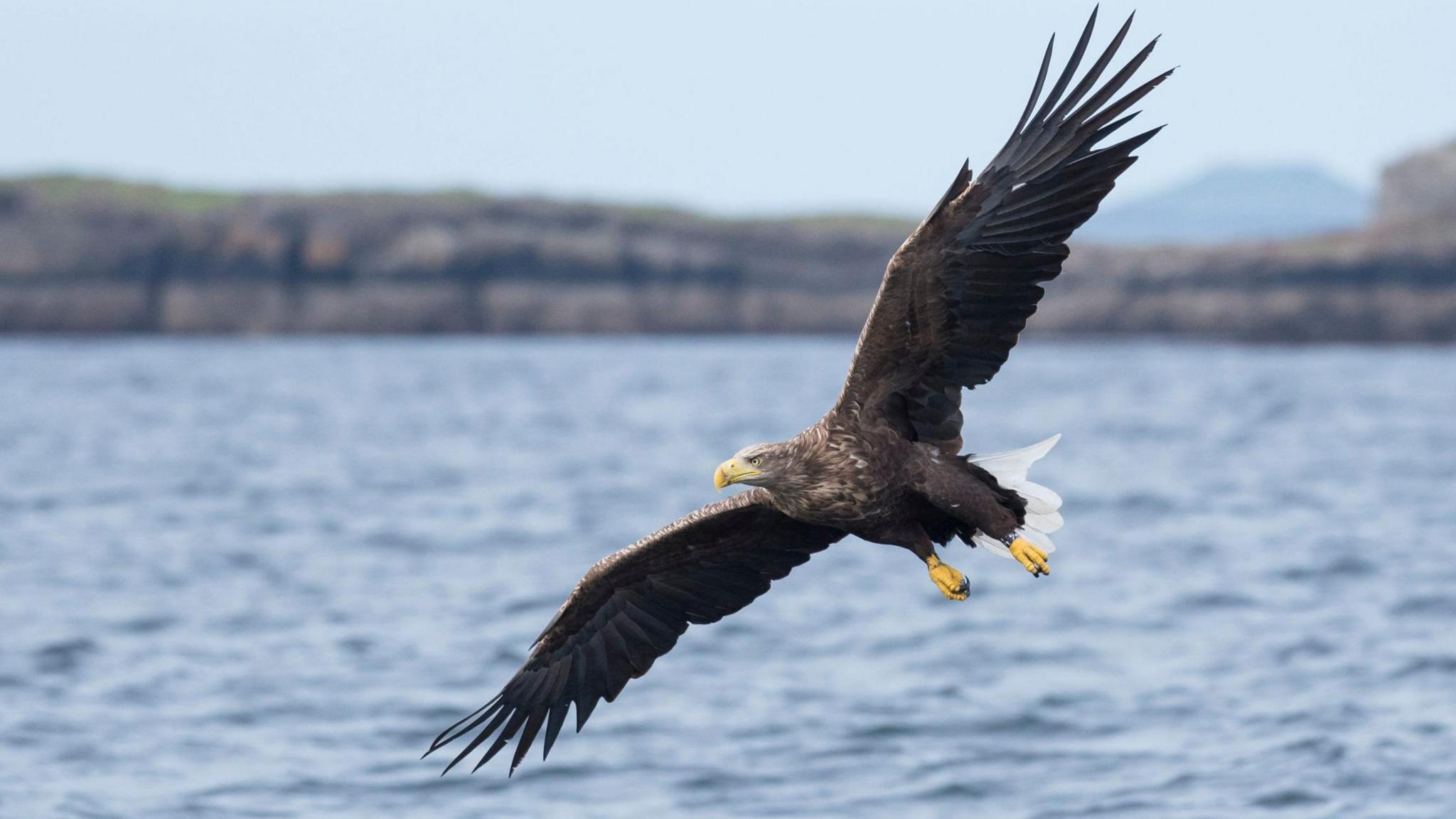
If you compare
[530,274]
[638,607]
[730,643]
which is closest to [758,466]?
[638,607]

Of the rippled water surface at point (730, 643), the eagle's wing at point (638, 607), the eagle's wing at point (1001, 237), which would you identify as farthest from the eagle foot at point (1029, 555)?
the rippled water surface at point (730, 643)

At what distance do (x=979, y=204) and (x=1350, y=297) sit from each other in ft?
199

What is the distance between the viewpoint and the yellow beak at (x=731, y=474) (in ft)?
24.2

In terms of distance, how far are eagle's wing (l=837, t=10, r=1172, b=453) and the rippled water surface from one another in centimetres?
380

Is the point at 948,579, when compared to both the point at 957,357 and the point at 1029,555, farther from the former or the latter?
the point at 957,357

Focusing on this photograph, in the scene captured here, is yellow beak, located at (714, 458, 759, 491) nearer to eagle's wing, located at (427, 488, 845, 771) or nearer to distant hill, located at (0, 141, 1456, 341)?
eagle's wing, located at (427, 488, 845, 771)

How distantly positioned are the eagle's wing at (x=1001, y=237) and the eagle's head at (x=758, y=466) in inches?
14.4

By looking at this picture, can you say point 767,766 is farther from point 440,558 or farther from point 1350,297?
point 1350,297

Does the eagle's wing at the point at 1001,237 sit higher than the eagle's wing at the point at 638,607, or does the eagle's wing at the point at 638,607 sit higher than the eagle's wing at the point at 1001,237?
the eagle's wing at the point at 1001,237

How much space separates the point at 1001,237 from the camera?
748 centimetres

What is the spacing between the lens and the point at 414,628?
15.8 meters

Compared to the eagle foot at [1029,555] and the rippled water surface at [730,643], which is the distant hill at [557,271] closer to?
the rippled water surface at [730,643]

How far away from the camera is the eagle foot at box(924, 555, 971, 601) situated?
→ 764 centimetres

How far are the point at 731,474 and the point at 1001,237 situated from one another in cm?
144
